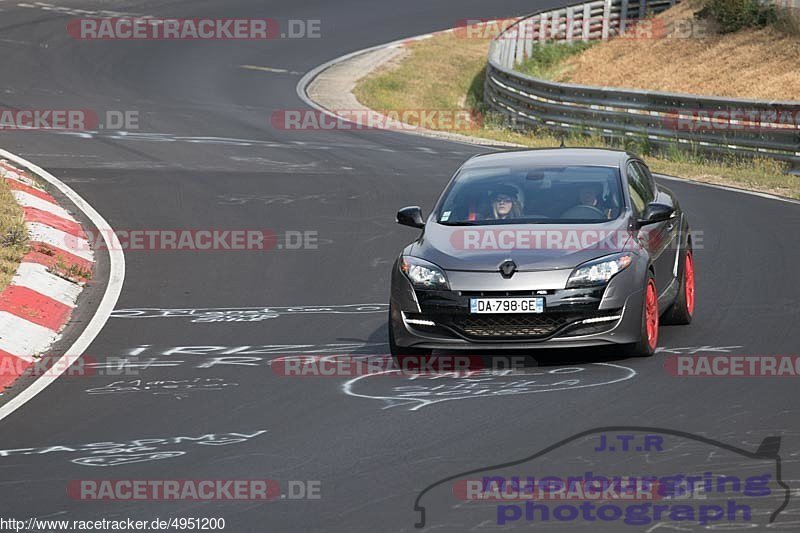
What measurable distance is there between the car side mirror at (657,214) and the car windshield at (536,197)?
261 mm

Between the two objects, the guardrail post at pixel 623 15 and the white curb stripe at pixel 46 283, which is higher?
the guardrail post at pixel 623 15

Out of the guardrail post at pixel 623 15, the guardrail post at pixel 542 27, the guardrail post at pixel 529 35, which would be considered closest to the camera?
the guardrail post at pixel 529 35

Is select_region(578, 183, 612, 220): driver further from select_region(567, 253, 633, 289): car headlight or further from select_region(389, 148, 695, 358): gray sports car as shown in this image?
select_region(567, 253, 633, 289): car headlight

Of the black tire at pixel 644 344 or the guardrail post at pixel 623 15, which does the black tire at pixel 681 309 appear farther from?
the guardrail post at pixel 623 15

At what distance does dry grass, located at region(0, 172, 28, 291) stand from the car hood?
4.42 meters

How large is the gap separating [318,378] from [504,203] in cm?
220

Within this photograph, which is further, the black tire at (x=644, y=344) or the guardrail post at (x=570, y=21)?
the guardrail post at (x=570, y=21)

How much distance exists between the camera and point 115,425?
338 inches

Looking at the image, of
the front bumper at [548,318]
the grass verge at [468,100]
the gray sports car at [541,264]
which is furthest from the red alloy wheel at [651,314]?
the grass verge at [468,100]

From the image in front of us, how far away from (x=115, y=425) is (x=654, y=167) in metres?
15.4

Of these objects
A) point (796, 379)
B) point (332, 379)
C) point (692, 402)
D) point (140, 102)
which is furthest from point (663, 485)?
point (140, 102)

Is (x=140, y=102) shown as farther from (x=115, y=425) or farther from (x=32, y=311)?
(x=115, y=425)

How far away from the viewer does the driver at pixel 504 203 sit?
10.8m

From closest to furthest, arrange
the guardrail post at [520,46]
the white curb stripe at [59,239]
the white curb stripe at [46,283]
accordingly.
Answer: the white curb stripe at [46,283]
the white curb stripe at [59,239]
the guardrail post at [520,46]
